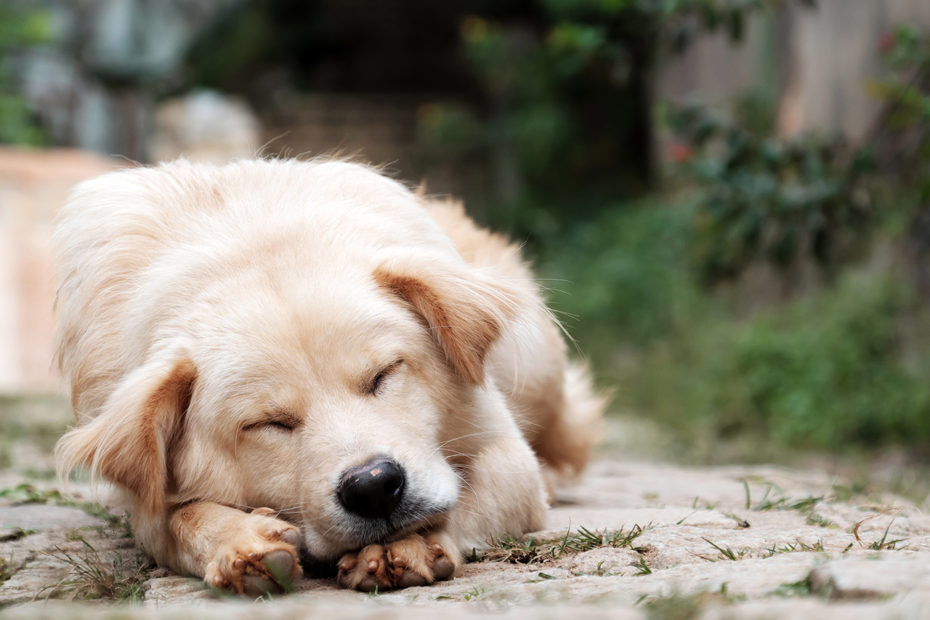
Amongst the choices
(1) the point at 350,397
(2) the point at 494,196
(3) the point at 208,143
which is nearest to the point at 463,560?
(1) the point at 350,397

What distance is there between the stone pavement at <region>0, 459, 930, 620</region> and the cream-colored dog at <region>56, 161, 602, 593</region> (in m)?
0.16

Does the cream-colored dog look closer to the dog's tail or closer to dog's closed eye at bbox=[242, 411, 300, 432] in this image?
dog's closed eye at bbox=[242, 411, 300, 432]

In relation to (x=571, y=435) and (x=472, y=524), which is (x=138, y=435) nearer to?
(x=472, y=524)

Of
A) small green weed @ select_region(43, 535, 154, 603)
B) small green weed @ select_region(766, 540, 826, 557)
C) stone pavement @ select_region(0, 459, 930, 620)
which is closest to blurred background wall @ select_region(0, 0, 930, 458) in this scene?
stone pavement @ select_region(0, 459, 930, 620)

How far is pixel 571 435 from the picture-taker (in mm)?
4742

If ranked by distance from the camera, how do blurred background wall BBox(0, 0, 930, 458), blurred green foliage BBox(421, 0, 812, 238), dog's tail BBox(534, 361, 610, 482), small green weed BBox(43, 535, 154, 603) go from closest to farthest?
small green weed BBox(43, 535, 154, 603)
dog's tail BBox(534, 361, 610, 482)
blurred background wall BBox(0, 0, 930, 458)
blurred green foliage BBox(421, 0, 812, 238)

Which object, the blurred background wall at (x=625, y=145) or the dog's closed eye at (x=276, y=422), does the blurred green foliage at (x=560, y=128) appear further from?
the dog's closed eye at (x=276, y=422)

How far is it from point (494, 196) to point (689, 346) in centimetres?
639

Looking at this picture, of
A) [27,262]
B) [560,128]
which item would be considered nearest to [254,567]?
[27,262]

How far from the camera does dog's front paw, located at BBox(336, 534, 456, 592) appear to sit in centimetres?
283

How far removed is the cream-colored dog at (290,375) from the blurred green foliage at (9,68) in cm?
1209

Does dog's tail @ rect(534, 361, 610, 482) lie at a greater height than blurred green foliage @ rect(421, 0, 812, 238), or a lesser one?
lesser

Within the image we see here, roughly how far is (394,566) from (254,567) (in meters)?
0.38

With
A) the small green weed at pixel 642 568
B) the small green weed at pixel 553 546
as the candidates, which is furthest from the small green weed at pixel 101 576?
the small green weed at pixel 642 568
